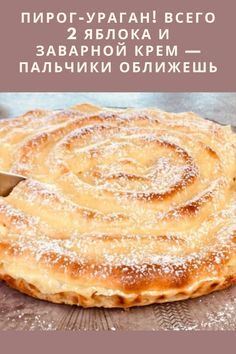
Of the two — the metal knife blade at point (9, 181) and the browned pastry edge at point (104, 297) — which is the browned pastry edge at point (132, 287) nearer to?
the browned pastry edge at point (104, 297)

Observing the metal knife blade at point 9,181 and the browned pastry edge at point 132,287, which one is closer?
the browned pastry edge at point 132,287

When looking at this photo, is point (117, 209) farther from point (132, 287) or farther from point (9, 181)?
point (9, 181)

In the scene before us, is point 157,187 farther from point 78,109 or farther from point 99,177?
point 78,109

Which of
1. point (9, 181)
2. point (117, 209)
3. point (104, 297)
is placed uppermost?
point (9, 181)

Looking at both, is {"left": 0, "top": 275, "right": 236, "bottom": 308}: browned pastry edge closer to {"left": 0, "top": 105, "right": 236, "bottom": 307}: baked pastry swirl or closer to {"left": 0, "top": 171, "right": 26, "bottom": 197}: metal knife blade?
{"left": 0, "top": 105, "right": 236, "bottom": 307}: baked pastry swirl

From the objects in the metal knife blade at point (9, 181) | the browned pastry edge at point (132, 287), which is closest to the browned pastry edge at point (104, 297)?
the browned pastry edge at point (132, 287)

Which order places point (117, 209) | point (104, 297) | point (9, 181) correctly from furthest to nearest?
1. point (9, 181)
2. point (117, 209)
3. point (104, 297)

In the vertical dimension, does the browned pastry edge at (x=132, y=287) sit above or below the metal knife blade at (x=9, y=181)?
below

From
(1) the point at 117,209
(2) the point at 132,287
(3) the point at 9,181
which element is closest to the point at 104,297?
(2) the point at 132,287

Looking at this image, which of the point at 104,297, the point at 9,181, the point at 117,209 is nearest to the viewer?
the point at 104,297
